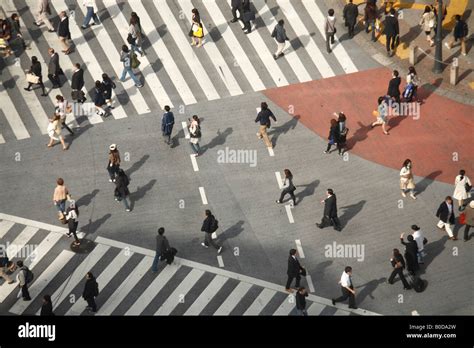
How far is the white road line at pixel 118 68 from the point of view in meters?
50.7

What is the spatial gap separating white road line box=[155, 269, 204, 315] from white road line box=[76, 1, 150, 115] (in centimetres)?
930

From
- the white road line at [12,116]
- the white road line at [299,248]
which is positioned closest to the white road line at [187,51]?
the white road line at [12,116]

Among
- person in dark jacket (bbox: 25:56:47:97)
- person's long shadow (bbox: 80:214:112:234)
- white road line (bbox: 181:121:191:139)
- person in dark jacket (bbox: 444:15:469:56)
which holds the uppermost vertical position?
person in dark jacket (bbox: 444:15:469:56)

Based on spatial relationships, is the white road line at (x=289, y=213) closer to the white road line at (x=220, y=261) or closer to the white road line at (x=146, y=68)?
the white road line at (x=220, y=261)

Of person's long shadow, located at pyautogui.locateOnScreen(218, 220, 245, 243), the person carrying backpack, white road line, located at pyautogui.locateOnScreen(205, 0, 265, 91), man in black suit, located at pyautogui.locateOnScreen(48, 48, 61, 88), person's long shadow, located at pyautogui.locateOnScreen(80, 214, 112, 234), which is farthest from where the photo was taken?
white road line, located at pyautogui.locateOnScreen(205, 0, 265, 91)

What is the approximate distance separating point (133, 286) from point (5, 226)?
5934mm

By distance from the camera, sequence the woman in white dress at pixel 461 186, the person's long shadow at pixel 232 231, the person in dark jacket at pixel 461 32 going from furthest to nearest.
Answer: the person in dark jacket at pixel 461 32 < the person's long shadow at pixel 232 231 < the woman in white dress at pixel 461 186

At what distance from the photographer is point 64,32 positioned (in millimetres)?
52375

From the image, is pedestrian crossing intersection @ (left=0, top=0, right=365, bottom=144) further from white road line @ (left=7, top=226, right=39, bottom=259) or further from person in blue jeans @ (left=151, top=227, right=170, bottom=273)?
person in blue jeans @ (left=151, top=227, right=170, bottom=273)

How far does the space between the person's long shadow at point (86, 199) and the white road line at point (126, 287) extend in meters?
3.83

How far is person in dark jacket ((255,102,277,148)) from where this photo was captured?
47625 mm

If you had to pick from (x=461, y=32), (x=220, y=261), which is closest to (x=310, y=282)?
(x=220, y=261)

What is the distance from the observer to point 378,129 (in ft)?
162

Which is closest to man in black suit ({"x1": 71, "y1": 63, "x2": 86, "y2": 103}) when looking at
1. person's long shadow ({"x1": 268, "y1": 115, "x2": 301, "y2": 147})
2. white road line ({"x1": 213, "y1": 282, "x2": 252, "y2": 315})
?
person's long shadow ({"x1": 268, "y1": 115, "x2": 301, "y2": 147})
